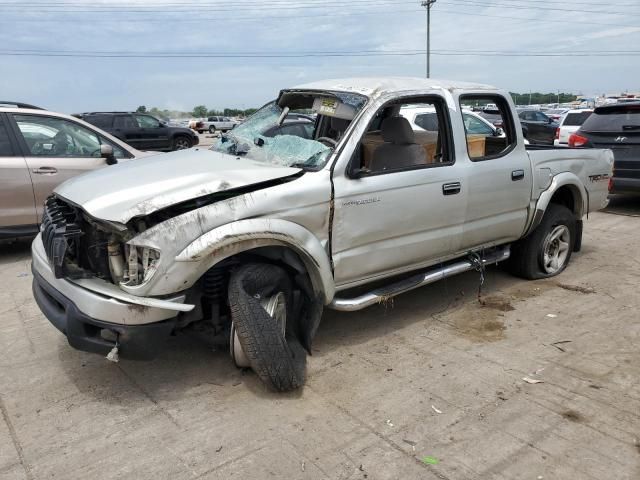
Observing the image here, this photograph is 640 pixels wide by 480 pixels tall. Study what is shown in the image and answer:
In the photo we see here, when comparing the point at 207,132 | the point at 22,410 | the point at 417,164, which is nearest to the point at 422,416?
the point at 417,164

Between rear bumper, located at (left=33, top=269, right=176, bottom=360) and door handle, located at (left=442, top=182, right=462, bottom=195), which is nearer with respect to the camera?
rear bumper, located at (left=33, top=269, right=176, bottom=360)

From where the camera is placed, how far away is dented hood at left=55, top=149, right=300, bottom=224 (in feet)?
10.2

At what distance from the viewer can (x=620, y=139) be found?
345 inches

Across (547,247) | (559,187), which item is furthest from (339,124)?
(547,247)

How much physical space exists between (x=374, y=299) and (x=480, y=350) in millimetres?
898

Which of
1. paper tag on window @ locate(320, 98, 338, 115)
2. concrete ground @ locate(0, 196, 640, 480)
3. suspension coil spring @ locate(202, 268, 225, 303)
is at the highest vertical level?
paper tag on window @ locate(320, 98, 338, 115)

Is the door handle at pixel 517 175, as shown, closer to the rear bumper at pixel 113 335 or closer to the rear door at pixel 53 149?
Answer: the rear bumper at pixel 113 335

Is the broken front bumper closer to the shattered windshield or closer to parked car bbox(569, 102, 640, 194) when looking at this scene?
the shattered windshield

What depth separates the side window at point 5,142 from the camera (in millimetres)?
6254

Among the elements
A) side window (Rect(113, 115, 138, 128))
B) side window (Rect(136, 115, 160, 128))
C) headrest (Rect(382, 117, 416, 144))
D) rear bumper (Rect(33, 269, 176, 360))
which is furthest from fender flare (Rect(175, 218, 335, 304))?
side window (Rect(136, 115, 160, 128))

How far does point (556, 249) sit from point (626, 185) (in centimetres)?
376

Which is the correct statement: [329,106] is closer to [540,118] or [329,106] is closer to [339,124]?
[339,124]

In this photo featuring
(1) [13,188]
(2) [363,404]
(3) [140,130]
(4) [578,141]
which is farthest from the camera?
(3) [140,130]

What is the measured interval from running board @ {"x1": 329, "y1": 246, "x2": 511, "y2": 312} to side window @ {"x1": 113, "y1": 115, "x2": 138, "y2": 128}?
17.5 metres
